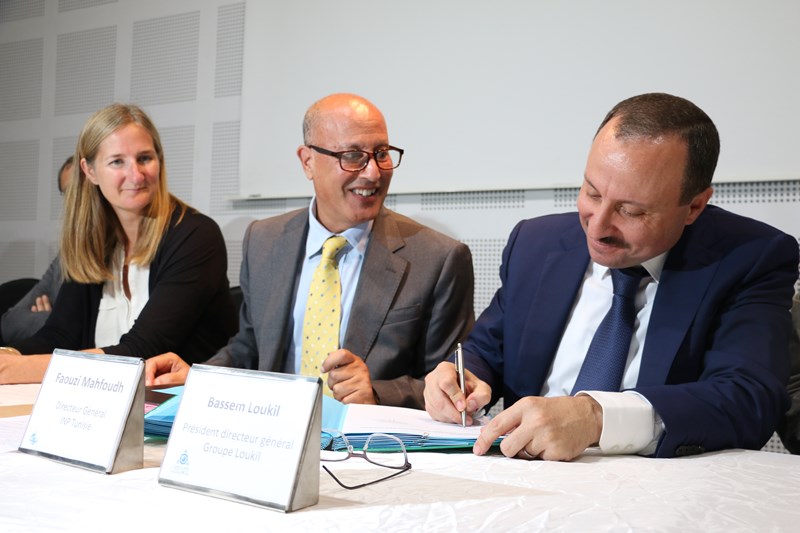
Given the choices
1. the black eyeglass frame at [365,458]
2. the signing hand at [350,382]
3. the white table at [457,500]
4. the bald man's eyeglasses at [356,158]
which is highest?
the bald man's eyeglasses at [356,158]

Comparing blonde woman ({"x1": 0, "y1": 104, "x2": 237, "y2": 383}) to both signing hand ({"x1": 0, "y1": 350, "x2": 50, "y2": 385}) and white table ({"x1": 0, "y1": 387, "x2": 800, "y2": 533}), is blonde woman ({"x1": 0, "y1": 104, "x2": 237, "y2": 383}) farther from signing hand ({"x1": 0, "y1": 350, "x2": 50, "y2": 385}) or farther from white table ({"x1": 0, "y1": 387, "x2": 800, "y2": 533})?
white table ({"x1": 0, "y1": 387, "x2": 800, "y2": 533})

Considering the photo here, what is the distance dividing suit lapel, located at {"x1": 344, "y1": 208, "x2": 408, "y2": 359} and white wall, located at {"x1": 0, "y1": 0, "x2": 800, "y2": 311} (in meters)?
1.27

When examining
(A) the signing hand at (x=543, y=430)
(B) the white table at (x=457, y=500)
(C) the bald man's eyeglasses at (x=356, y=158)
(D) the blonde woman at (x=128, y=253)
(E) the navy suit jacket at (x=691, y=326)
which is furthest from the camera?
(D) the blonde woman at (x=128, y=253)

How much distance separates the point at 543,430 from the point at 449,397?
0.27 metres

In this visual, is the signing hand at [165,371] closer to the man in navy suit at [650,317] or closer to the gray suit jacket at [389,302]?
the gray suit jacket at [389,302]

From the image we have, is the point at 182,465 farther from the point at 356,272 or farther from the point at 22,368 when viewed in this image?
the point at 356,272

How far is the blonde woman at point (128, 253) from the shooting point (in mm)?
2842

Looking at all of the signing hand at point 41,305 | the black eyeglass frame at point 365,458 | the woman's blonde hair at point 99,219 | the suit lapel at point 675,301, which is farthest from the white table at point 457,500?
the signing hand at point 41,305

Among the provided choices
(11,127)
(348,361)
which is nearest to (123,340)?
(348,361)

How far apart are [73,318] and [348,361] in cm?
153

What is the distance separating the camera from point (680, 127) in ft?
5.08

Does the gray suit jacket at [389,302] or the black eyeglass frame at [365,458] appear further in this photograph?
the gray suit jacket at [389,302]

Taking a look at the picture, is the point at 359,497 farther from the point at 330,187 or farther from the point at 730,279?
the point at 330,187

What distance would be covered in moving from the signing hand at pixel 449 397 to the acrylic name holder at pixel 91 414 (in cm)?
→ 54
